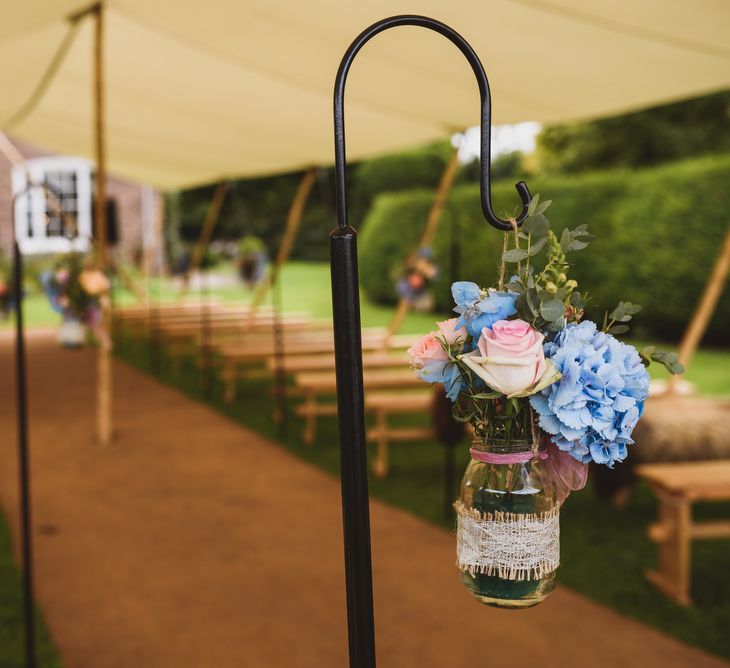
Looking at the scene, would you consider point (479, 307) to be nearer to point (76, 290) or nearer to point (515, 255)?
point (515, 255)

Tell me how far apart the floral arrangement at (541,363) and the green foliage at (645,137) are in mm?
15874

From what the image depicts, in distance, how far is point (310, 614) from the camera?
363cm

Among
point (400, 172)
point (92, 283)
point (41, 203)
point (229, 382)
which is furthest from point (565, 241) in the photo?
point (41, 203)

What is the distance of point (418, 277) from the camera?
8117 millimetres

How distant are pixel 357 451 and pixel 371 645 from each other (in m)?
Answer: 0.27

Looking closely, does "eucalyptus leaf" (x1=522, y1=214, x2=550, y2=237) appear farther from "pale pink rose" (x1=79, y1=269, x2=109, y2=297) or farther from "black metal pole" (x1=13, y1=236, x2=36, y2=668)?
"pale pink rose" (x1=79, y1=269, x2=109, y2=297)

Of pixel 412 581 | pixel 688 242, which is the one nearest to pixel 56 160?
pixel 688 242

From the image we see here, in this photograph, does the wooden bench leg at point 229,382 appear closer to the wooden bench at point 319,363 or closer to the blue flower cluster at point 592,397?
the wooden bench at point 319,363

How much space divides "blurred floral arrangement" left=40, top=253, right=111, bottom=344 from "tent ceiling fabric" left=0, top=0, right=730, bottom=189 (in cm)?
146

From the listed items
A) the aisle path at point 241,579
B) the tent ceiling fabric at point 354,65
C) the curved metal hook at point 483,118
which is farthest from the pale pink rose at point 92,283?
the curved metal hook at point 483,118

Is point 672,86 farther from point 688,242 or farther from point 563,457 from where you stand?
point 688,242

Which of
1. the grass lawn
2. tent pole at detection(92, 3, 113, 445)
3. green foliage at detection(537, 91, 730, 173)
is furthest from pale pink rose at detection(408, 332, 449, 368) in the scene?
green foliage at detection(537, 91, 730, 173)

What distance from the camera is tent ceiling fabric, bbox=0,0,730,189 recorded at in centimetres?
371

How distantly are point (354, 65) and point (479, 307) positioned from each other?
13.0 feet
